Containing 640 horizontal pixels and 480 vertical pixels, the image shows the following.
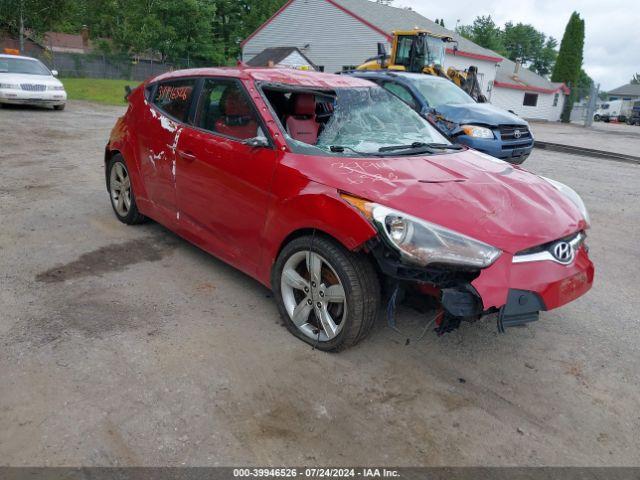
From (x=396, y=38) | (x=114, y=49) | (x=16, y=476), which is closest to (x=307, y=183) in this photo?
(x=16, y=476)

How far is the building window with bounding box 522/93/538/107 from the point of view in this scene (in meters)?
39.0

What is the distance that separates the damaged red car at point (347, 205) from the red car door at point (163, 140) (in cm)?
2

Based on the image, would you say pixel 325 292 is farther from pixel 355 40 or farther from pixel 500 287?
pixel 355 40

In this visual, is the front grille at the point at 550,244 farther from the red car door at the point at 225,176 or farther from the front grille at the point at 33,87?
the front grille at the point at 33,87

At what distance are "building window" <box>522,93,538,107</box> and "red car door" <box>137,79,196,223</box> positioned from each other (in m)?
39.1

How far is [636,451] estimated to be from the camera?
2.54 metres

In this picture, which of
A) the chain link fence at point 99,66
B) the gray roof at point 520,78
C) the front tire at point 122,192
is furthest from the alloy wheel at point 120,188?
the gray roof at point 520,78

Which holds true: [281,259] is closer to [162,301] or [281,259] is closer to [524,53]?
[162,301]

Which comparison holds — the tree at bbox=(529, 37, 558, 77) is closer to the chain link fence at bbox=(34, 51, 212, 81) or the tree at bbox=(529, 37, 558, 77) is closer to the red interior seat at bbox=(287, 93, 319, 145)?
the chain link fence at bbox=(34, 51, 212, 81)

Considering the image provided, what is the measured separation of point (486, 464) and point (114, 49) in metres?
54.3

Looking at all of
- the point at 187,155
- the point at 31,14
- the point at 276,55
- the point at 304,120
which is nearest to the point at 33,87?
the point at 187,155

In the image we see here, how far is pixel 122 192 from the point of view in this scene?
5355 millimetres

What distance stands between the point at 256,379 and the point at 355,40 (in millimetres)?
30906

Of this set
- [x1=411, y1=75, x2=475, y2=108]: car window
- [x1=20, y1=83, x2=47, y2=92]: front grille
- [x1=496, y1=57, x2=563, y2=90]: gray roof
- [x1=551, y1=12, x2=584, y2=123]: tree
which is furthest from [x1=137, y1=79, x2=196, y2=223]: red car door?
[x1=551, y1=12, x2=584, y2=123]: tree
